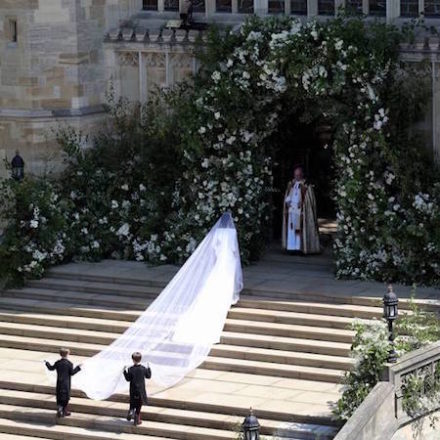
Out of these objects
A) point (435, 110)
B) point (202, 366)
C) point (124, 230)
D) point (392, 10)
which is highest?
point (392, 10)

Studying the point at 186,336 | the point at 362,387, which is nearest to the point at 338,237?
the point at 186,336

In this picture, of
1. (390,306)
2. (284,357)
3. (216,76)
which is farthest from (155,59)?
(390,306)

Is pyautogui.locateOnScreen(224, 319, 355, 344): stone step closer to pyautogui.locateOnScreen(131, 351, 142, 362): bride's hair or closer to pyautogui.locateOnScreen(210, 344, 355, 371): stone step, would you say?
pyautogui.locateOnScreen(210, 344, 355, 371): stone step

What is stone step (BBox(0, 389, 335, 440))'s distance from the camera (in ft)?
93.5

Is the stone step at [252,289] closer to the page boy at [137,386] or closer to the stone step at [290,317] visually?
the stone step at [290,317]

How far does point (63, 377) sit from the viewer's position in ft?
97.5

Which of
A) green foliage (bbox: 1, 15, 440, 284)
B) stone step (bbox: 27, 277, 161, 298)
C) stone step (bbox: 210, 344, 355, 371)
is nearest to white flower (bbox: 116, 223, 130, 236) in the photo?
green foliage (bbox: 1, 15, 440, 284)

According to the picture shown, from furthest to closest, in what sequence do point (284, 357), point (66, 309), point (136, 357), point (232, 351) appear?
point (66, 309), point (232, 351), point (284, 357), point (136, 357)

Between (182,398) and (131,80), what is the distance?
8205 mm

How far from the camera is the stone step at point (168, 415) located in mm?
28484

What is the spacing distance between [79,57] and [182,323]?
621cm

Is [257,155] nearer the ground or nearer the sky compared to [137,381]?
nearer the sky

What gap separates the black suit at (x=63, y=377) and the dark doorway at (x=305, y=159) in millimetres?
7036

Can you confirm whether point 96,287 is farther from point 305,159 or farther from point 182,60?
point 305,159
